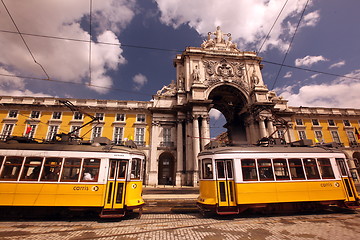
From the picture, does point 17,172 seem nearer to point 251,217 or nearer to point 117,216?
point 117,216

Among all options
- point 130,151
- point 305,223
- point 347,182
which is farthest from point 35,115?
point 347,182

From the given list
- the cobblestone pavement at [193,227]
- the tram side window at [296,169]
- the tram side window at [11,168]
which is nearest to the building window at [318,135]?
the cobblestone pavement at [193,227]

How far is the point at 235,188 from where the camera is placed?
7812 mm

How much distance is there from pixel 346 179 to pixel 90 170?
1366 centimetres

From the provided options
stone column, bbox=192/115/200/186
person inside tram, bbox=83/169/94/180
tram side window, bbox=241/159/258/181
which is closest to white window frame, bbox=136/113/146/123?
stone column, bbox=192/115/200/186

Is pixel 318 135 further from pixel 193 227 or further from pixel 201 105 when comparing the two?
pixel 193 227

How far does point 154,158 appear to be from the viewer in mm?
23500

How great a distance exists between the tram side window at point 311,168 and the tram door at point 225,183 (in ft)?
13.7

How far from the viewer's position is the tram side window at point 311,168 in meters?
8.41

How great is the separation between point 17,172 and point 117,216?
205 inches

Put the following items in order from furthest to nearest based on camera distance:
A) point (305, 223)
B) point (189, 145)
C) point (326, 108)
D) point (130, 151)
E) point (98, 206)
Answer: point (326, 108), point (189, 145), point (130, 151), point (98, 206), point (305, 223)

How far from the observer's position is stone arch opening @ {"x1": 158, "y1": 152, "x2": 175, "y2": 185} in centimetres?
2513

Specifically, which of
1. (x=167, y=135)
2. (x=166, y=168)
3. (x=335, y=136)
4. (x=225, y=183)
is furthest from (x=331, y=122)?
(x=225, y=183)

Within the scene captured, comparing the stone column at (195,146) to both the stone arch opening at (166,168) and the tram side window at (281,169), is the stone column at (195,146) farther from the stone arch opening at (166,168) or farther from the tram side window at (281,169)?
the tram side window at (281,169)
